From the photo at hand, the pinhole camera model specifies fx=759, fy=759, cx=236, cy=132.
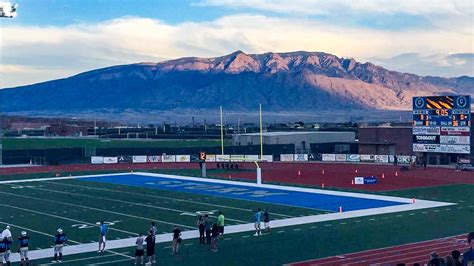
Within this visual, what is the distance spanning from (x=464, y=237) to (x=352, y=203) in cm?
1084

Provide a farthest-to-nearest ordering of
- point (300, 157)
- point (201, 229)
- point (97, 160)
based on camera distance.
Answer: point (300, 157), point (97, 160), point (201, 229)

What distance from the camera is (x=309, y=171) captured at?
196 feet

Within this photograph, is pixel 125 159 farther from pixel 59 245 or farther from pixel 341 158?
pixel 59 245

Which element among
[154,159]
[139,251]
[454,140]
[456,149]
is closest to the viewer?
[139,251]

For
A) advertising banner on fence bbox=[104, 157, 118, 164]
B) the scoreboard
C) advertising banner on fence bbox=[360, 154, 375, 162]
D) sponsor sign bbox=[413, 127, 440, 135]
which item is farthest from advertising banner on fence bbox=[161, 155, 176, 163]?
sponsor sign bbox=[413, 127, 440, 135]

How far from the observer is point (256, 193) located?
42281 millimetres

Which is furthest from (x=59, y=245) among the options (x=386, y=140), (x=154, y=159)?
(x=386, y=140)

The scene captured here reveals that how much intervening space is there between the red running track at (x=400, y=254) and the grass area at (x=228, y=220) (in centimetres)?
67

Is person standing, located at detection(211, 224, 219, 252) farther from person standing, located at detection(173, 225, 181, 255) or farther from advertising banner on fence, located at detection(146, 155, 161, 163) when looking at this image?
advertising banner on fence, located at detection(146, 155, 161, 163)

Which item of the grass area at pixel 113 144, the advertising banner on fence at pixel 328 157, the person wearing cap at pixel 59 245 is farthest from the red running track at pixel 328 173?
the grass area at pixel 113 144

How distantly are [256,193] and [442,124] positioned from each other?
17.2 m

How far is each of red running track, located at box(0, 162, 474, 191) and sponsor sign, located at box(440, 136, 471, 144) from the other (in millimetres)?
2362

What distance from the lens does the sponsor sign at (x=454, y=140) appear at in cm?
5144

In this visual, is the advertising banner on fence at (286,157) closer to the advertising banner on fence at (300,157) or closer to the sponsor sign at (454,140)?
the advertising banner on fence at (300,157)
